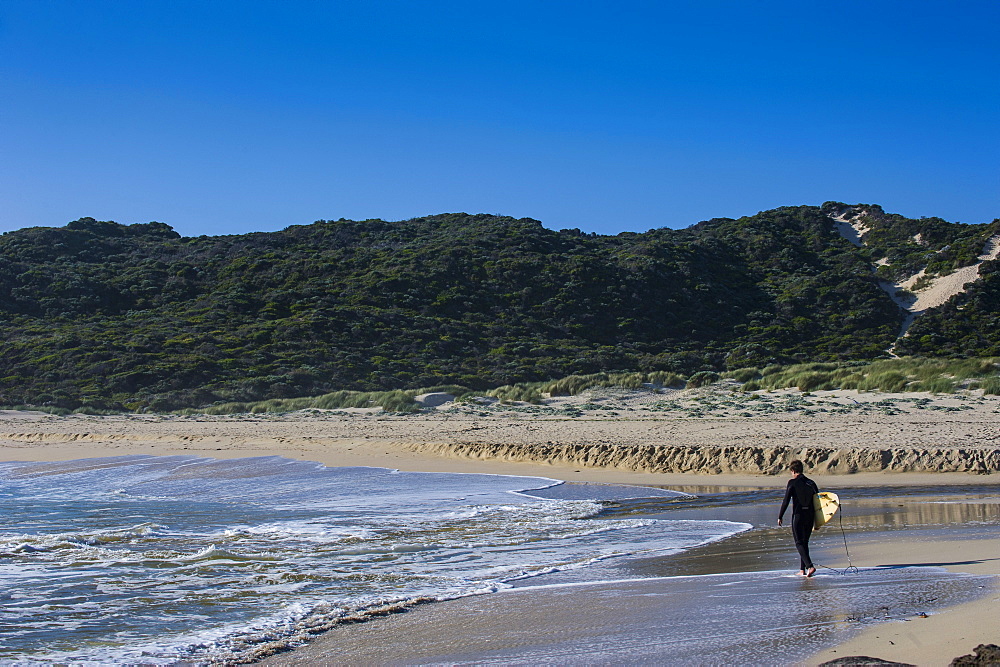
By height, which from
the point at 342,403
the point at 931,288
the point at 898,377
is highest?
the point at 931,288

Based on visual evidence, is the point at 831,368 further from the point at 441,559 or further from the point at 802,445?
the point at 441,559

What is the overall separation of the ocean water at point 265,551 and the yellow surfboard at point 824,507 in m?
1.37

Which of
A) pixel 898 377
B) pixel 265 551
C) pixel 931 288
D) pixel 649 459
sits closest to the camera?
pixel 265 551

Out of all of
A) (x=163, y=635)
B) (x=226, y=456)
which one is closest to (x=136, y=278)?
(x=226, y=456)

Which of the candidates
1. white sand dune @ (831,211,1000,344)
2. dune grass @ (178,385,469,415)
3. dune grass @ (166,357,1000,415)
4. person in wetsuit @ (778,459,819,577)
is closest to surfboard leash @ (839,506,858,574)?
person in wetsuit @ (778,459,819,577)

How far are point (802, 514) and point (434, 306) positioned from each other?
4547cm

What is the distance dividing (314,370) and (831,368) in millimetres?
22752

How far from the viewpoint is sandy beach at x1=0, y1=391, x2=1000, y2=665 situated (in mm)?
5336

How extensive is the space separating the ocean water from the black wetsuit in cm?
142

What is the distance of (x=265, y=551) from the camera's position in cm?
867

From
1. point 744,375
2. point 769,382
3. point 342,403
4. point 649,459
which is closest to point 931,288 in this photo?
point 744,375

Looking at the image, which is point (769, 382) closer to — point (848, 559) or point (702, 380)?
point (702, 380)

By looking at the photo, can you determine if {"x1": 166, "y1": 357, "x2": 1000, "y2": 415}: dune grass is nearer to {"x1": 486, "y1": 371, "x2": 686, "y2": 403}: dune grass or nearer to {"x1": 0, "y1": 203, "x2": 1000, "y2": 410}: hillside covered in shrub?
{"x1": 486, "y1": 371, "x2": 686, "y2": 403}: dune grass

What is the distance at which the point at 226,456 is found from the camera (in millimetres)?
19125
